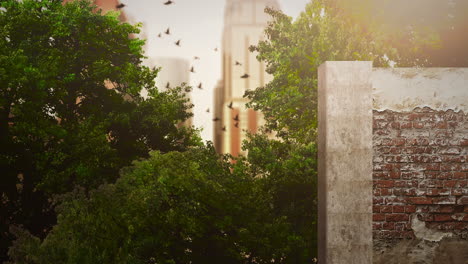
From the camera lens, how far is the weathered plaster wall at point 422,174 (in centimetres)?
438

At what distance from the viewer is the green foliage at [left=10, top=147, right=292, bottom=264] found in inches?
371

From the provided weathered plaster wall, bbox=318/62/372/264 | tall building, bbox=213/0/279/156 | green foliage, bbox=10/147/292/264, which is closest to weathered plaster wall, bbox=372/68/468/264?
weathered plaster wall, bbox=318/62/372/264

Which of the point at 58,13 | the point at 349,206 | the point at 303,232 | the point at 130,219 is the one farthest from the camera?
the point at 58,13

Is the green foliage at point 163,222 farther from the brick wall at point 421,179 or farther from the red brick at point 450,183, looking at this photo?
the red brick at point 450,183

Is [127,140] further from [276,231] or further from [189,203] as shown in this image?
[189,203]

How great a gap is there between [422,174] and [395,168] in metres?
0.28

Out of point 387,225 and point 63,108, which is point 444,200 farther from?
point 63,108

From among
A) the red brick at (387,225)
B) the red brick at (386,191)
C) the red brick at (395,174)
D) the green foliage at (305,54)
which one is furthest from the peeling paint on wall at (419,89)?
the green foliage at (305,54)

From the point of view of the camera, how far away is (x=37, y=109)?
763 inches

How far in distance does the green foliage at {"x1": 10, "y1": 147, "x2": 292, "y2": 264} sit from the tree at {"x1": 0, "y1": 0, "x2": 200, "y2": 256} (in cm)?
655

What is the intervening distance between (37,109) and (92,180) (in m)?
4.02

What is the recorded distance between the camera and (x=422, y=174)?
4.38 metres

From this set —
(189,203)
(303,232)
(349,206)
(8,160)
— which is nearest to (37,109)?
(8,160)

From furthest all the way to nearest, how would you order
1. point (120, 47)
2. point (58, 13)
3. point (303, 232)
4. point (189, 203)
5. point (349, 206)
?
1. point (120, 47)
2. point (58, 13)
3. point (303, 232)
4. point (189, 203)
5. point (349, 206)
